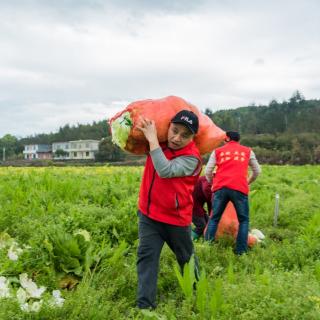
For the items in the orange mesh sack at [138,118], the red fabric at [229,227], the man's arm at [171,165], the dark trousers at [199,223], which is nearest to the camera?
the man's arm at [171,165]

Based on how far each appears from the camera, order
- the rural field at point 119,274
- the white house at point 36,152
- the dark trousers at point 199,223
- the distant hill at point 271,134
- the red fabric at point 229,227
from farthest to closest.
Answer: the white house at point 36,152, the distant hill at point 271,134, the dark trousers at point 199,223, the red fabric at point 229,227, the rural field at point 119,274

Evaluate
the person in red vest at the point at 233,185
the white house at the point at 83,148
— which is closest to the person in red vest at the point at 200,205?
the person in red vest at the point at 233,185

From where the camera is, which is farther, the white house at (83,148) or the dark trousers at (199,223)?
the white house at (83,148)

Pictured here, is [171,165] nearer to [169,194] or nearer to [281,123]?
[169,194]

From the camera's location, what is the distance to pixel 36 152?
102 m

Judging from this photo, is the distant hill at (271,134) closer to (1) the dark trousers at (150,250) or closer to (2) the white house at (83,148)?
(2) the white house at (83,148)

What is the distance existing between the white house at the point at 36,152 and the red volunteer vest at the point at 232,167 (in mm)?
97237

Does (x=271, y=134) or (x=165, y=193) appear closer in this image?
(x=165, y=193)

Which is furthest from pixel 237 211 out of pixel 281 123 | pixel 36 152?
pixel 36 152

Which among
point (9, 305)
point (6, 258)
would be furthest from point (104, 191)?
point (9, 305)

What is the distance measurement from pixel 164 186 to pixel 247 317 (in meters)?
1.18

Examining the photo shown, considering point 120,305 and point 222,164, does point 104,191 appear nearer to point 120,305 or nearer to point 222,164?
point 222,164

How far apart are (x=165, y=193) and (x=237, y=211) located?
2374 mm

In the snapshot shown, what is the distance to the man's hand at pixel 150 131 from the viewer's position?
345cm
